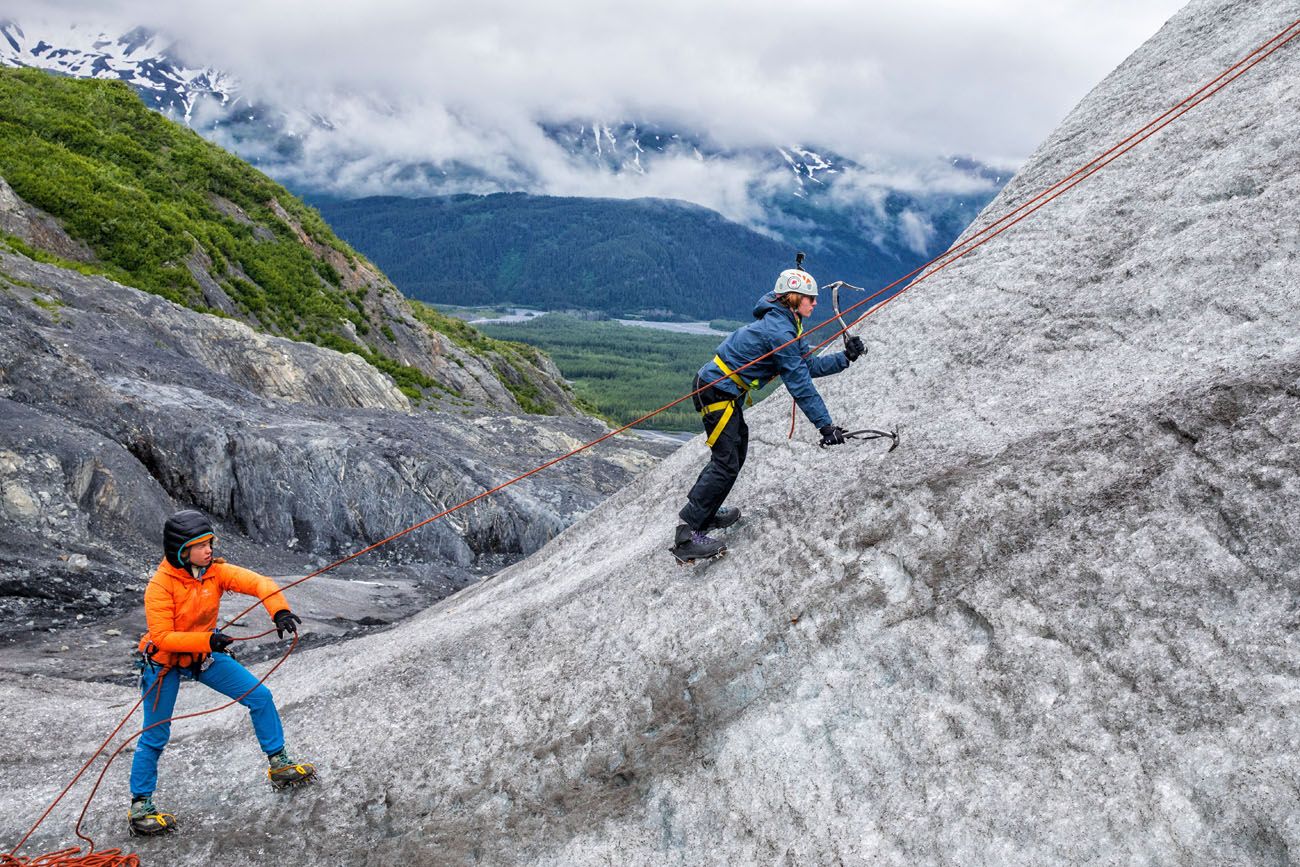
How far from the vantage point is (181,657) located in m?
9.04

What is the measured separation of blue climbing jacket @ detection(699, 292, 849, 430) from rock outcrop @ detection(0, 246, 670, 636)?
47.6 ft

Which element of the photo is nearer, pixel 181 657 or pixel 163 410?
pixel 181 657

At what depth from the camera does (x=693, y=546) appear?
10.6 metres

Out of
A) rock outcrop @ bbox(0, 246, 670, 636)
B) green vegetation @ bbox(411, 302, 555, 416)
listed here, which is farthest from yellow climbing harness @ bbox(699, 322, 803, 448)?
green vegetation @ bbox(411, 302, 555, 416)

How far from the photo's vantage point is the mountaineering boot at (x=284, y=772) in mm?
9648

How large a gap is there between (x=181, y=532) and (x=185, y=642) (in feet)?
3.64

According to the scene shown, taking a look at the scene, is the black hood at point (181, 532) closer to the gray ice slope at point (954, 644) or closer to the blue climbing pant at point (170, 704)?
the blue climbing pant at point (170, 704)

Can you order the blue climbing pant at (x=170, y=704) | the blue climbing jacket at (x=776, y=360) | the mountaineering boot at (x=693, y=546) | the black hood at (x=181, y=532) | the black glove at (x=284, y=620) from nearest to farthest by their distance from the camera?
the black hood at (x=181, y=532), the black glove at (x=284, y=620), the blue climbing pant at (x=170, y=704), the blue climbing jacket at (x=776, y=360), the mountaineering boot at (x=693, y=546)

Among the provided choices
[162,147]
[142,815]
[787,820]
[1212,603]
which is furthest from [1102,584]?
[162,147]

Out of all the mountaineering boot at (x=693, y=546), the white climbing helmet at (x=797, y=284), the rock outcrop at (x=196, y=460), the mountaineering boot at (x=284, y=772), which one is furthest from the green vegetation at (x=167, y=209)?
the white climbing helmet at (x=797, y=284)

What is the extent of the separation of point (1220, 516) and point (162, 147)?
63.4m

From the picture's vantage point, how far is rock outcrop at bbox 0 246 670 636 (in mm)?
19125

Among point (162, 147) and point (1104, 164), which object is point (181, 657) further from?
point (162, 147)

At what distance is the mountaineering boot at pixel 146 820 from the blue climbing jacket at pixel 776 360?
7443mm
